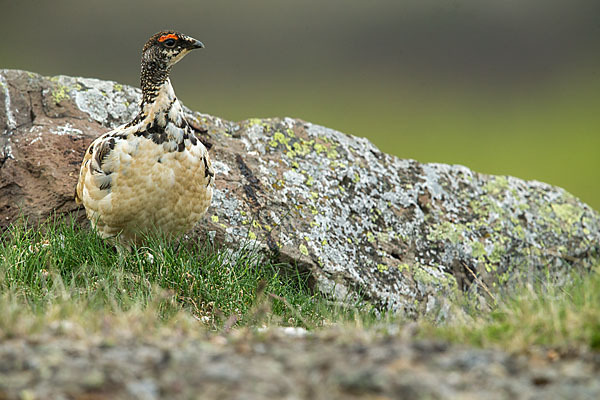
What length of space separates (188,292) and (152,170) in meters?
1.26

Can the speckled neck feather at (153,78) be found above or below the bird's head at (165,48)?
below

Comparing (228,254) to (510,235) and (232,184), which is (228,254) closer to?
(232,184)

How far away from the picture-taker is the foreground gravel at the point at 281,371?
3.12m

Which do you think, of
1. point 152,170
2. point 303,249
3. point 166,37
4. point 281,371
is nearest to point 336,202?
point 303,249

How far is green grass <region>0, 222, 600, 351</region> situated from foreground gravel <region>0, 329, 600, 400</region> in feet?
1.75

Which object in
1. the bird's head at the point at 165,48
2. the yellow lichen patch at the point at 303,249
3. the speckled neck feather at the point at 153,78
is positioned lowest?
the yellow lichen patch at the point at 303,249

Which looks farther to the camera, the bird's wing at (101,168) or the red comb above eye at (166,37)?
the red comb above eye at (166,37)

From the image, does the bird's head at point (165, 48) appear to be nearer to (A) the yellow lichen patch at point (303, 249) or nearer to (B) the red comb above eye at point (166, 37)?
(B) the red comb above eye at point (166, 37)

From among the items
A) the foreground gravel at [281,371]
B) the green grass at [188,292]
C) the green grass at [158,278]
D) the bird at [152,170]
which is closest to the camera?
the foreground gravel at [281,371]

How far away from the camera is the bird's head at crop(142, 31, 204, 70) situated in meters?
7.18

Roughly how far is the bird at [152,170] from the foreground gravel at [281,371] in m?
3.31

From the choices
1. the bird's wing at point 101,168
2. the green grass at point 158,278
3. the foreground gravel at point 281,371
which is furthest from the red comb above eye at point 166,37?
the foreground gravel at point 281,371

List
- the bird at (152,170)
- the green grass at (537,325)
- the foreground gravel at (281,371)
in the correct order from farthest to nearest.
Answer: the bird at (152,170), the green grass at (537,325), the foreground gravel at (281,371)

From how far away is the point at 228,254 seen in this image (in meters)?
7.55
